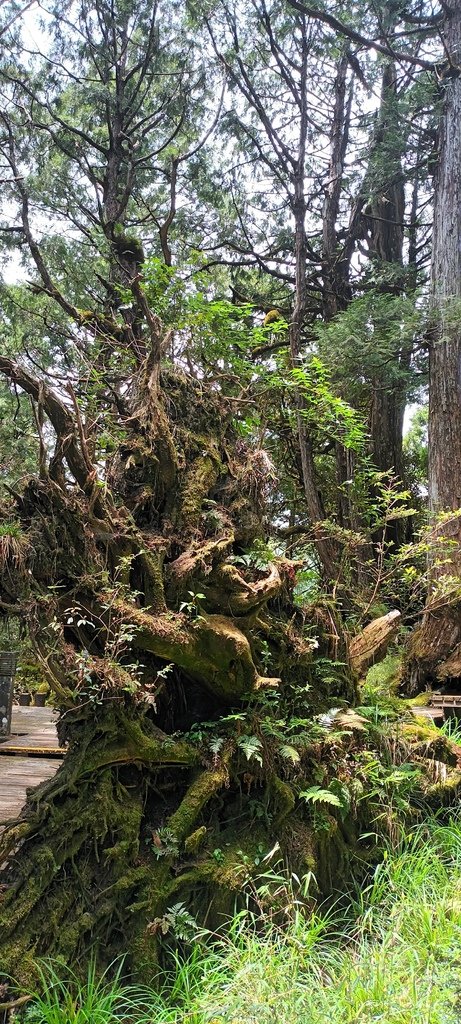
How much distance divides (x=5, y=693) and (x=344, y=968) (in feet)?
19.1

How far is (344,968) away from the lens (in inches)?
116

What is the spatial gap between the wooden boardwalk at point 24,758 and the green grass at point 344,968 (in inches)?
70.4

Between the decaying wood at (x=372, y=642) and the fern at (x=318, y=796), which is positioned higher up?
the decaying wood at (x=372, y=642)

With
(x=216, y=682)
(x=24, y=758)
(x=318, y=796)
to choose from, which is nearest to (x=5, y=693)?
(x=24, y=758)

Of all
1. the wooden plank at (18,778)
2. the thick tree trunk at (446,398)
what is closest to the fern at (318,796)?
the wooden plank at (18,778)

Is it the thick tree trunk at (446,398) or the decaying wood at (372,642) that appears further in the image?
the thick tree trunk at (446,398)

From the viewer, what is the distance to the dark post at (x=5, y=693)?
24.9 ft

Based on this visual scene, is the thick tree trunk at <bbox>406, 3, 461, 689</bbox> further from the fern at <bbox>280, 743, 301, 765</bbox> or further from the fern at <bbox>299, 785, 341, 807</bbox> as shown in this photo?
the fern at <bbox>280, 743, 301, 765</bbox>

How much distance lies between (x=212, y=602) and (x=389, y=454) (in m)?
6.49

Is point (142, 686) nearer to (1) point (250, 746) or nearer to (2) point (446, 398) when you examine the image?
(1) point (250, 746)

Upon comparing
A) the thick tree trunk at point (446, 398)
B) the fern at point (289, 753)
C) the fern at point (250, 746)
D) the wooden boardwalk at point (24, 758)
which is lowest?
the wooden boardwalk at point (24, 758)

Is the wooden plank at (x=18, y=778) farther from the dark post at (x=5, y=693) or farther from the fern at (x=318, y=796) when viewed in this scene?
the fern at (x=318, y=796)

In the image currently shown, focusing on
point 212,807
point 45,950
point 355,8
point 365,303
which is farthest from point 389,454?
point 45,950

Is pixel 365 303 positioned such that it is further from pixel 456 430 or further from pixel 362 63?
pixel 362 63
